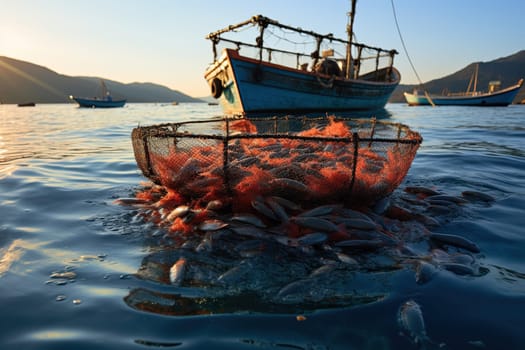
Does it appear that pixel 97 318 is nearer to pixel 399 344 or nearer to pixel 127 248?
pixel 127 248

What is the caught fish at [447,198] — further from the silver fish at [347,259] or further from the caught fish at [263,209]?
the caught fish at [263,209]

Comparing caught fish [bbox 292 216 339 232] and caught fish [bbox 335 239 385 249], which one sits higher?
caught fish [bbox 292 216 339 232]

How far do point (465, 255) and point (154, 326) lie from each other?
3.08 meters

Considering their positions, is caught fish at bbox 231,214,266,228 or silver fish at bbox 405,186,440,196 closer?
caught fish at bbox 231,214,266,228

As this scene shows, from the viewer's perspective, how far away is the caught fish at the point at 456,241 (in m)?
3.53

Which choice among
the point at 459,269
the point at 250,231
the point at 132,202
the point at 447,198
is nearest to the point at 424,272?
the point at 459,269

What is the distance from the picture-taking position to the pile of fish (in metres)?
2.63

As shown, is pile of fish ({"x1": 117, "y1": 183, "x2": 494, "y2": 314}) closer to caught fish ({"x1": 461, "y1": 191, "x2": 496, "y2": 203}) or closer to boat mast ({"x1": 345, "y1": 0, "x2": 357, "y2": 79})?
caught fish ({"x1": 461, "y1": 191, "x2": 496, "y2": 203})

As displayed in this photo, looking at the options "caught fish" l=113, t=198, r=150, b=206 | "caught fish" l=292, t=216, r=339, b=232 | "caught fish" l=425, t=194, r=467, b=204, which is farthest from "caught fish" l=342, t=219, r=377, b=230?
"caught fish" l=113, t=198, r=150, b=206

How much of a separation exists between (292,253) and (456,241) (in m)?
1.88

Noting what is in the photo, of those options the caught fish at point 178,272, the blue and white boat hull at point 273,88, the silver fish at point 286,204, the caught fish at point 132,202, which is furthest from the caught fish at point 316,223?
the blue and white boat hull at point 273,88

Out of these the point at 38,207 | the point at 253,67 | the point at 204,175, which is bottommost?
the point at 38,207

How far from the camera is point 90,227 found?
13.6ft

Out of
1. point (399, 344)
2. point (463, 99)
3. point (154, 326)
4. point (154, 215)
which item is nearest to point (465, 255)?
point (399, 344)
